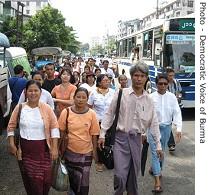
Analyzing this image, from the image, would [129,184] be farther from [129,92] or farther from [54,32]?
[54,32]

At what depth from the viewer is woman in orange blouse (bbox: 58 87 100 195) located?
181 inches

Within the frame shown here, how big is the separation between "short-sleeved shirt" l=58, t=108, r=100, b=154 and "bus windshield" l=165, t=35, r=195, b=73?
25.4 ft

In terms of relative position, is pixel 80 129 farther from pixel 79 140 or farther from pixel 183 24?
pixel 183 24

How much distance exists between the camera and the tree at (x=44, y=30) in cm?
4253

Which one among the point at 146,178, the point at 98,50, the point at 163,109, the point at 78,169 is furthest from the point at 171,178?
the point at 98,50

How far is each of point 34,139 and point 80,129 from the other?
1.65 feet

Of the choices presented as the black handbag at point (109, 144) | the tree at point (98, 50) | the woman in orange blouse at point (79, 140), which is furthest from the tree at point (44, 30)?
the tree at point (98, 50)

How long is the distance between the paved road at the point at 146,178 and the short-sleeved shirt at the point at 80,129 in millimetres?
1276

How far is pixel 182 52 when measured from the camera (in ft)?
39.3

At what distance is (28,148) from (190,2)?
80.3m

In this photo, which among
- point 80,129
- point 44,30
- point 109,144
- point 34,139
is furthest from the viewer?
point 44,30

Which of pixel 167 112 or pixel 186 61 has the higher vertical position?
pixel 186 61

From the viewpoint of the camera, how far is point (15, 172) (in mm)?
6664
